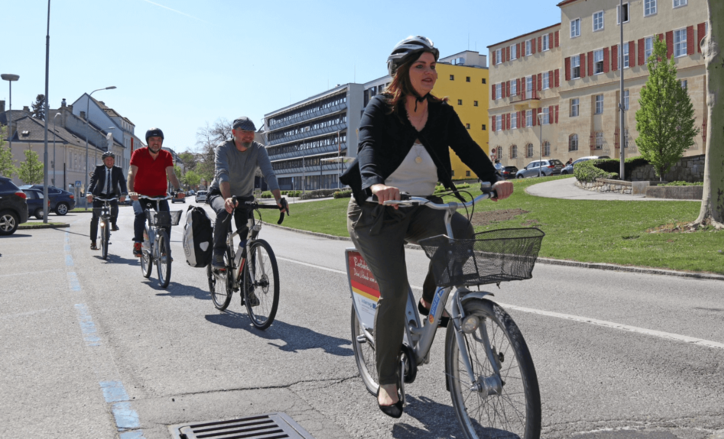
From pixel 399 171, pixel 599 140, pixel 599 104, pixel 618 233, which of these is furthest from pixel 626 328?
pixel 599 104

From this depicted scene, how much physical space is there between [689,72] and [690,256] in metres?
38.0

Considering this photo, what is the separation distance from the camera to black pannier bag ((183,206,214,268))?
22.9 feet

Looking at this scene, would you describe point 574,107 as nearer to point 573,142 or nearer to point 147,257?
point 573,142

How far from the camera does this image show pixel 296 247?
1633 cm

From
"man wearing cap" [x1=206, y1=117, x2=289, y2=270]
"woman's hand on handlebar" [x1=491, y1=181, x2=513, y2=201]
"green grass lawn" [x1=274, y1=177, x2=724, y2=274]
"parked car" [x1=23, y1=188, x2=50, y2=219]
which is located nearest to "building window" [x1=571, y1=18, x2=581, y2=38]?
"green grass lawn" [x1=274, y1=177, x2=724, y2=274]

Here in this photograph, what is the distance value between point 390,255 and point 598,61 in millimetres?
53175

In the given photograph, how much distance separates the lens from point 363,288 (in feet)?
12.7

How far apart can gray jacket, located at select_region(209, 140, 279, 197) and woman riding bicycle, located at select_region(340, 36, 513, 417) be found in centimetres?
339

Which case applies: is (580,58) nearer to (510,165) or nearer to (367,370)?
(510,165)

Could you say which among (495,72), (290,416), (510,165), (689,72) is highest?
(495,72)

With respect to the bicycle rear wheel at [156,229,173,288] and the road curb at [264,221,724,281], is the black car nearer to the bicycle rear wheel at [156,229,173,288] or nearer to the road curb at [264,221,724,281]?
the bicycle rear wheel at [156,229,173,288]

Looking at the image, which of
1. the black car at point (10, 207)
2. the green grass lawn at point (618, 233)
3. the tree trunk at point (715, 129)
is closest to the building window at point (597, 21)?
the green grass lawn at point (618, 233)

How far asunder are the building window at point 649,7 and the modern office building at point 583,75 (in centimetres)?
7

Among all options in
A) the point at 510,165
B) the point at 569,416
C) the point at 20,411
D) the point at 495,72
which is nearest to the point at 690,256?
the point at 569,416
